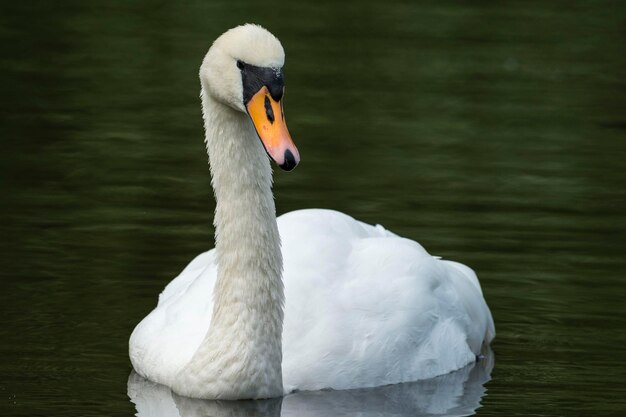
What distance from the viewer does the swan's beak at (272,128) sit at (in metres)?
8.59

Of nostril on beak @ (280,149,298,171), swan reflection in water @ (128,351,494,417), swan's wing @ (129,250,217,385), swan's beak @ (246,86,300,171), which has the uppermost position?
swan's beak @ (246,86,300,171)

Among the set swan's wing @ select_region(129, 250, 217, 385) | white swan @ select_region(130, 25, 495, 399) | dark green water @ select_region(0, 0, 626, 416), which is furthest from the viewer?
dark green water @ select_region(0, 0, 626, 416)

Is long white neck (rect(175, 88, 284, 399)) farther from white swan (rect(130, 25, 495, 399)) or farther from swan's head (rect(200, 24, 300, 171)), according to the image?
swan's head (rect(200, 24, 300, 171))

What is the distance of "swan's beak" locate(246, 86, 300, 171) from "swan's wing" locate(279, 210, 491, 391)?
1.55 meters

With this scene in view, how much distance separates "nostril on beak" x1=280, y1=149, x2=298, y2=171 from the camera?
8.49m

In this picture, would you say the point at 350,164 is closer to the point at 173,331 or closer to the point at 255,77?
the point at 173,331

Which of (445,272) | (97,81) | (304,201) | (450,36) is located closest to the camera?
(445,272)

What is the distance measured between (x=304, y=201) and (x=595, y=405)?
4437 millimetres

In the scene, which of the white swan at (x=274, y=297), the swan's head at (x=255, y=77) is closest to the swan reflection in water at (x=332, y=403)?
the white swan at (x=274, y=297)

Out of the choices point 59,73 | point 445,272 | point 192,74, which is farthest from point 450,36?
point 445,272

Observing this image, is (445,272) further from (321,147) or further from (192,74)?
(192,74)

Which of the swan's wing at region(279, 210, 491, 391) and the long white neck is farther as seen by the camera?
the swan's wing at region(279, 210, 491, 391)

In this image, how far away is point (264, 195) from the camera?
31.9 feet

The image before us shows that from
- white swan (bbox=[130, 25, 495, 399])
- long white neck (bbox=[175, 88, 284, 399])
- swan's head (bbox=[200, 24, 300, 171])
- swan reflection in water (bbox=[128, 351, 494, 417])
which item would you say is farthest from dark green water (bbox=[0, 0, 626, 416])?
swan's head (bbox=[200, 24, 300, 171])
